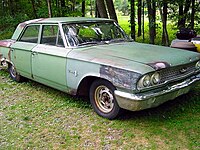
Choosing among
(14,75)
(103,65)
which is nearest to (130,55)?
(103,65)

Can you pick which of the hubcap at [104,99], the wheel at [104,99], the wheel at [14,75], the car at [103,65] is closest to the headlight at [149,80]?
the car at [103,65]

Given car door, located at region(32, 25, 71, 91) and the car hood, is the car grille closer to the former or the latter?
the car hood

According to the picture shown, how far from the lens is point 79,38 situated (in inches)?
182

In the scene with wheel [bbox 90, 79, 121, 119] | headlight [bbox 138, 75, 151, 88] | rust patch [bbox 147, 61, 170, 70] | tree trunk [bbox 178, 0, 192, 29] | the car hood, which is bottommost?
wheel [bbox 90, 79, 121, 119]

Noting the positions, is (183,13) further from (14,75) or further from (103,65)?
(103,65)

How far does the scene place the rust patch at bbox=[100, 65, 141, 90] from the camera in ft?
11.1

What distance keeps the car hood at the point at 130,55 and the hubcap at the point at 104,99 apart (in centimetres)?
50

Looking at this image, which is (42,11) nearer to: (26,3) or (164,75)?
(26,3)

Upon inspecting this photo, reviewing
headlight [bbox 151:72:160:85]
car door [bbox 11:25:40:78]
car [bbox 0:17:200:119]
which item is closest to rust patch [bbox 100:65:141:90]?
car [bbox 0:17:200:119]

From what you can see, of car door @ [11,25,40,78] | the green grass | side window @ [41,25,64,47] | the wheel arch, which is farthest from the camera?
car door @ [11,25,40,78]

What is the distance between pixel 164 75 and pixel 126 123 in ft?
3.11

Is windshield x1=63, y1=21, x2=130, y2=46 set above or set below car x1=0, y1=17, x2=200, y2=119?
above

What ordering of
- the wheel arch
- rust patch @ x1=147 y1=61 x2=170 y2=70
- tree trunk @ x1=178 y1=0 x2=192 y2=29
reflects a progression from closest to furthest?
1. rust patch @ x1=147 y1=61 x2=170 y2=70
2. the wheel arch
3. tree trunk @ x1=178 y1=0 x2=192 y2=29

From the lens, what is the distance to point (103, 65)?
3768 mm
